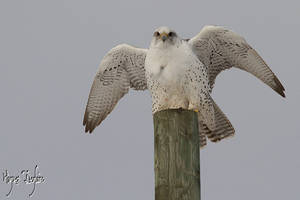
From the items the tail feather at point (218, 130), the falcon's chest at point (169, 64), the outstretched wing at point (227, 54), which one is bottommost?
the tail feather at point (218, 130)

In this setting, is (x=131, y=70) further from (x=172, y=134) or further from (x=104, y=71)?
(x=172, y=134)

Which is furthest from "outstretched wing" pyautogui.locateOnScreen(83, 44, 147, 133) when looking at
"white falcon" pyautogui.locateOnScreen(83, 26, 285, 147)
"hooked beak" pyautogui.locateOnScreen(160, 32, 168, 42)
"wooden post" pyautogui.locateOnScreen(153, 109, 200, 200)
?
"wooden post" pyautogui.locateOnScreen(153, 109, 200, 200)

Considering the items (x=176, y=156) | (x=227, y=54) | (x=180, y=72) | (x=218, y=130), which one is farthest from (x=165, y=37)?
(x=176, y=156)

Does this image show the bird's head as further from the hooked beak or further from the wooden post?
the wooden post

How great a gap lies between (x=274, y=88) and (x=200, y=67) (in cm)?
137

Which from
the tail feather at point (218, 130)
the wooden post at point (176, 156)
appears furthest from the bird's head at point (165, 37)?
the wooden post at point (176, 156)

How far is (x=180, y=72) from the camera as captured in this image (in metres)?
6.64

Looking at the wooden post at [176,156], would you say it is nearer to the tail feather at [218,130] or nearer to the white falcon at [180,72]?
the white falcon at [180,72]

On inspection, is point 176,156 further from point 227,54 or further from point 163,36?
point 227,54

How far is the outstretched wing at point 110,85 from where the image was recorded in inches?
311

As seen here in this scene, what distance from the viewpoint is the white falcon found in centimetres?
672

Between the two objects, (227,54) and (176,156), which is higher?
(227,54)

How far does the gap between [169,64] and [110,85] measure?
5.57 ft

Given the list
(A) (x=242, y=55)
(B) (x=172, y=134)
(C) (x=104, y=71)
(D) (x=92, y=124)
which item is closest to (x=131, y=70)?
(C) (x=104, y=71)
